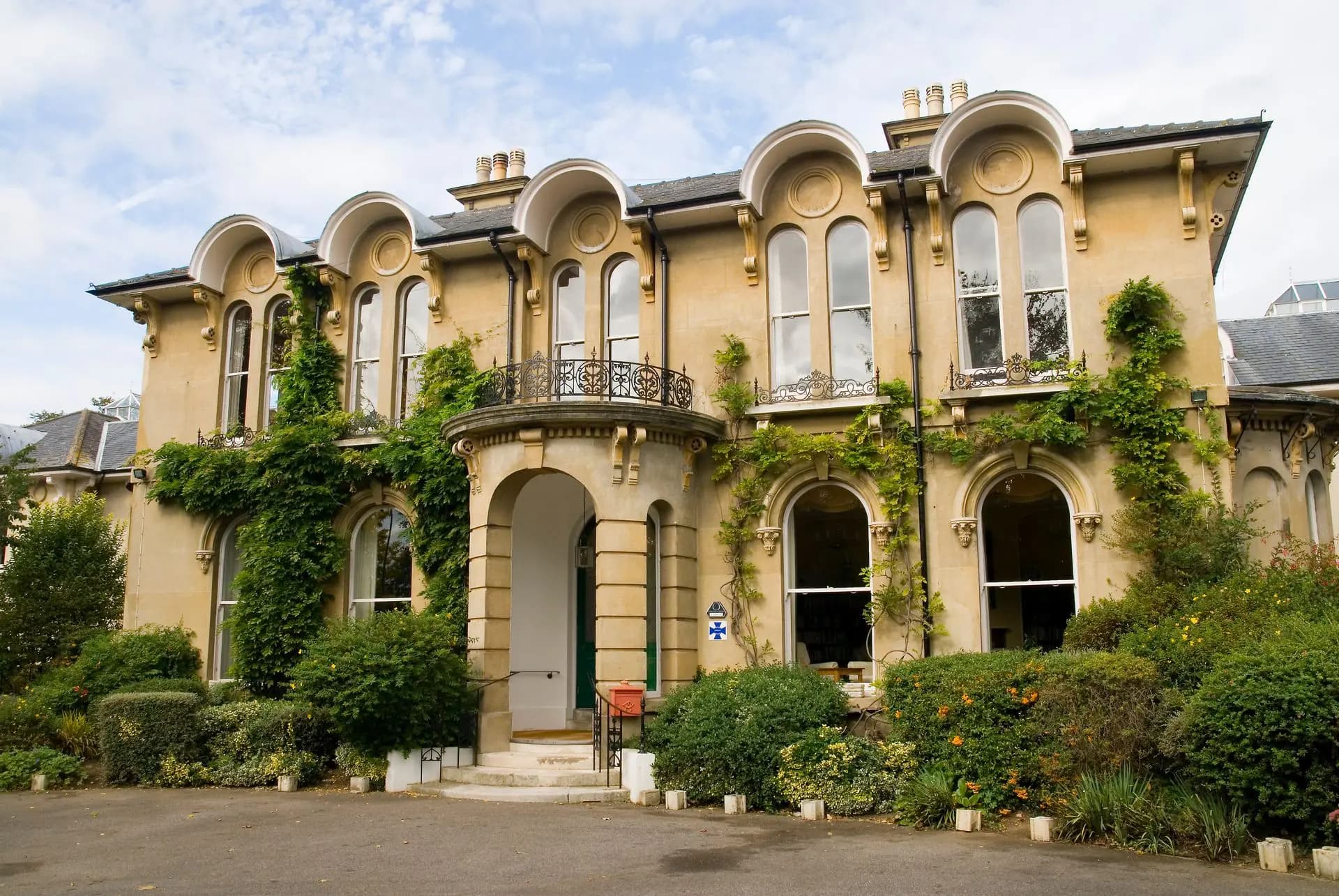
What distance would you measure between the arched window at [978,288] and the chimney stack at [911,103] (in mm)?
5278

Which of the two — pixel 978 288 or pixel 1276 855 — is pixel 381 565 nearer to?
pixel 978 288

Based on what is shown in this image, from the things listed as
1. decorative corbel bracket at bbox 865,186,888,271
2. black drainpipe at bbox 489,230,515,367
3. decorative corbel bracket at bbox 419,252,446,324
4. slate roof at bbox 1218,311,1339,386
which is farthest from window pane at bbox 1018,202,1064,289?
decorative corbel bracket at bbox 419,252,446,324

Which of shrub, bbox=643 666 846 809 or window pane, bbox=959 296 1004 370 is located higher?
window pane, bbox=959 296 1004 370

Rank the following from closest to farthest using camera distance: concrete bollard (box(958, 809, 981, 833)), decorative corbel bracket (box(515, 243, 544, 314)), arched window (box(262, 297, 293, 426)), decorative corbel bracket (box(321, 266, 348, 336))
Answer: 1. concrete bollard (box(958, 809, 981, 833))
2. decorative corbel bracket (box(515, 243, 544, 314))
3. decorative corbel bracket (box(321, 266, 348, 336))
4. arched window (box(262, 297, 293, 426))

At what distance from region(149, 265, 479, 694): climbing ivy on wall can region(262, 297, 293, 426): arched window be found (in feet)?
1.73

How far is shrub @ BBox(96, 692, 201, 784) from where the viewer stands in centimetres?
1504

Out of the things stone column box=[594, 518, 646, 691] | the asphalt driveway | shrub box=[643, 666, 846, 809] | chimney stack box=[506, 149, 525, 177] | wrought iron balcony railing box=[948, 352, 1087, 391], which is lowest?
the asphalt driveway

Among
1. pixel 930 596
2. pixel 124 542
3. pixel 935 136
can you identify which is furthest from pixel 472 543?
pixel 124 542

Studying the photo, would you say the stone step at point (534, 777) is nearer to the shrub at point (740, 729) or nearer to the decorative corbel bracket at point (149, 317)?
the shrub at point (740, 729)

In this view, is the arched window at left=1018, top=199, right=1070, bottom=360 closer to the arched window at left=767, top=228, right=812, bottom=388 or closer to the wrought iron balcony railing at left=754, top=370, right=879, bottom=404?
the wrought iron balcony railing at left=754, top=370, right=879, bottom=404

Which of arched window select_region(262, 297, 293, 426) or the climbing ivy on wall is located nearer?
the climbing ivy on wall

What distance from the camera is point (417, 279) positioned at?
61.9 ft

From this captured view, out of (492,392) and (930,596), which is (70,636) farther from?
(930,596)

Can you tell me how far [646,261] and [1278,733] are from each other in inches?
431
